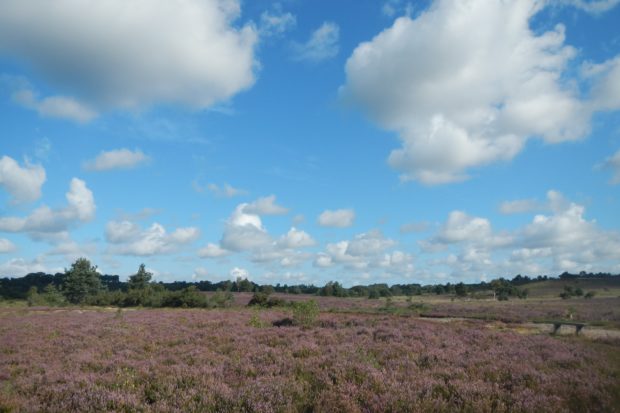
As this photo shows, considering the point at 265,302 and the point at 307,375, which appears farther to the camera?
the point at 265,302

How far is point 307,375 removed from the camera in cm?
979

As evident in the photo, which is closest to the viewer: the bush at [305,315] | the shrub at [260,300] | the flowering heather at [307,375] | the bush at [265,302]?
the flowering heather at [307,375]

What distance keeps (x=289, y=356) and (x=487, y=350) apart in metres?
6.89

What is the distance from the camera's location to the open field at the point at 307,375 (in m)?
7.71

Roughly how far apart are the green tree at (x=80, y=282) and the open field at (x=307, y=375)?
66833 mm

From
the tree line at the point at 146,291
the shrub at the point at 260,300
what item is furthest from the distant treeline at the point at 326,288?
the shrub at the point at 260,300

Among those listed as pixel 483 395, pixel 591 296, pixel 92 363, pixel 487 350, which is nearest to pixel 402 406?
pixel 483 395

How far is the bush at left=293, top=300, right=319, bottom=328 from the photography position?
73.2 ft

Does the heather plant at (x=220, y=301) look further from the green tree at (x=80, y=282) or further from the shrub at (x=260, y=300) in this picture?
the green tree at (x=80, y=282)

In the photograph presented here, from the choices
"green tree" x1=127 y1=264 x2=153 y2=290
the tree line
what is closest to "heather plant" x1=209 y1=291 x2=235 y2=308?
the tree line

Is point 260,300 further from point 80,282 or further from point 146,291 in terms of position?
point 80,282

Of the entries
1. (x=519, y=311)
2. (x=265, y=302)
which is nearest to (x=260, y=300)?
(x=265, y=302)

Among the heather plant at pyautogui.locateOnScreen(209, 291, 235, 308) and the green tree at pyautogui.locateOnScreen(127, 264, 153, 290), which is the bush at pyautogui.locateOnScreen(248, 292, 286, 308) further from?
the green tree at pyautogui.locateOnScreen(127, 264, 153, 290)

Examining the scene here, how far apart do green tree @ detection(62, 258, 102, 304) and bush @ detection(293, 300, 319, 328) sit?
65.1 m
